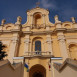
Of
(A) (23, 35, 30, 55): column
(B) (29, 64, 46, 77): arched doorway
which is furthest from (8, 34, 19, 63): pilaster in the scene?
(B) (29, 64, 46, 77): arched doorway

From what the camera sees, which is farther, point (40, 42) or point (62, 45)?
point (40, 42)

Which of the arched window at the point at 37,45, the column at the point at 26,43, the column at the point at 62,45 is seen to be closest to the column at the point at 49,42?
the column at the point at 62,45

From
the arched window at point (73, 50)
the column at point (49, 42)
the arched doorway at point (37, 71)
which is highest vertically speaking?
the column at point (49, 42)

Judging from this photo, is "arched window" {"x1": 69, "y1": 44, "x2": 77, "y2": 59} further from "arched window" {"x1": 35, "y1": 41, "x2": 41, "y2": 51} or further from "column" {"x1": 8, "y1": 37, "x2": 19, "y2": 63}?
"column" {"x1": 8, "y1": 37, "x2": 19, "y2": 63}

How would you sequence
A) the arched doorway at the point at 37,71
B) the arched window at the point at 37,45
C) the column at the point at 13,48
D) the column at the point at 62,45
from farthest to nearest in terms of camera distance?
the arched window at the point at 37,45 < the arched doorway at the point at 37,71 < the column at the point at 13,48 < the column at the point at 62,45

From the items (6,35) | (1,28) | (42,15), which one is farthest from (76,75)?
(42,15)

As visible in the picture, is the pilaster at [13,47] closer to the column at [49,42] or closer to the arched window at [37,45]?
the arched window at [37,45]

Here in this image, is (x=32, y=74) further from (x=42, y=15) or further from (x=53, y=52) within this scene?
(x=42, y=15)

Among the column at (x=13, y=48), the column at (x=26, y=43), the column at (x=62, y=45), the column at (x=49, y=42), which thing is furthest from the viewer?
the column at (x=26, y=43)

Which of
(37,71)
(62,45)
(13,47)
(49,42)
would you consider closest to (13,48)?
(13,47)

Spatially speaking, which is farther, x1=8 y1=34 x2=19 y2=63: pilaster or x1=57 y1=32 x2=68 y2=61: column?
x1=8 y1=34 x2=19 y2=63: pilaster

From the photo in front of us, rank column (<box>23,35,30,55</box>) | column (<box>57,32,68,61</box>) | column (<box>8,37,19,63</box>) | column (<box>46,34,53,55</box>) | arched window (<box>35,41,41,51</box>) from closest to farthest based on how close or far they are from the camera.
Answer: column (<box>57,32,68,61</box>) < column (<box>8,37,19,63</box>) < column (<box>46,34,53,55</box>) < column (<box>23,35,30,55</box>) < arched window (<box>35,41,41,51</box>)

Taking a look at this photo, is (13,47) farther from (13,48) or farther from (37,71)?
(37,71)

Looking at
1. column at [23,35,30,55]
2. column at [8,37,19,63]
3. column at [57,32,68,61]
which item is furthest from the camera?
column at [23,35,30,55]
